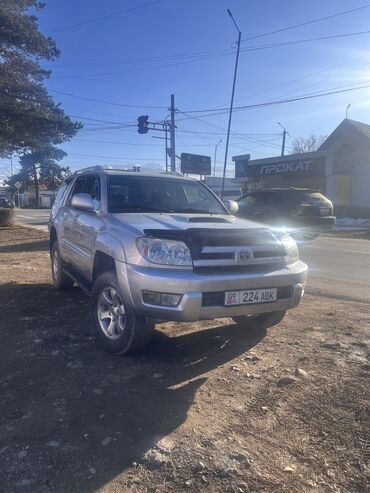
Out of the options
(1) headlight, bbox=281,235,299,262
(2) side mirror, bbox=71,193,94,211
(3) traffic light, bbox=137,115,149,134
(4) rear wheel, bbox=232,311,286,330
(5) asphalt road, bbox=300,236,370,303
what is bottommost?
(5) asphalt road, bbox=300,236,370,303

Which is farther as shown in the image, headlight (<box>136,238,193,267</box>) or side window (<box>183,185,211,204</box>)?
side window (<box>183,185,211,204</box>)

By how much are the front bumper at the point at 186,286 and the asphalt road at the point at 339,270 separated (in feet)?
11.6

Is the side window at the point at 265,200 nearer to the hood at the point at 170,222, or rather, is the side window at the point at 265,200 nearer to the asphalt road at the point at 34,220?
the hood at the point at 170,222

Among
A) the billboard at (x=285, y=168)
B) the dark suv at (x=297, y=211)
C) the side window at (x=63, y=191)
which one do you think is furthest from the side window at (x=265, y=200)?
the billboard at (x=285, y=168)

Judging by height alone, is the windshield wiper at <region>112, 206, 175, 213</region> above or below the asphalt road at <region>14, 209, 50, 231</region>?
above

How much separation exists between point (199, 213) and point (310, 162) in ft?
84.6

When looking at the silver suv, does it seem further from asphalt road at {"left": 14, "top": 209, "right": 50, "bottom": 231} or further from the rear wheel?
asphalt road at {"left": 14, "top": 209, "right": 50, "bottom": 231}

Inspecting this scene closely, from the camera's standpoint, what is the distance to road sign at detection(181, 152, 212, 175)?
148 feet

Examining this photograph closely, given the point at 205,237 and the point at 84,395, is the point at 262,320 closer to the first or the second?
the point at 205,237

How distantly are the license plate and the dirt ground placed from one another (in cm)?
59

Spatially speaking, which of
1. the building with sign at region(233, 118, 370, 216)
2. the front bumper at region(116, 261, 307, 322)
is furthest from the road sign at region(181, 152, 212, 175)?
the front bumper at region(116, 261, 307, 322)

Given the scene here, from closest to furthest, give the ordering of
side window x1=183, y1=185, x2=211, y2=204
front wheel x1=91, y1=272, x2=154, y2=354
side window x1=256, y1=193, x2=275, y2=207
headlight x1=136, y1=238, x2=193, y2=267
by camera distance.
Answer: headlight x1=136, y1=238, x2=193, y2=267 → front wheel x1=91, y1=272, x2=154, y2=354 → side window x1=183, y1=185, x2=211, y2=204 → side window x1=256, y1=193, x2=275, y2=207

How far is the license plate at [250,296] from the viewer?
3.74 m

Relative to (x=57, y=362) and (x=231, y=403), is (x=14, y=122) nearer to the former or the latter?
(x=57, y=362)
